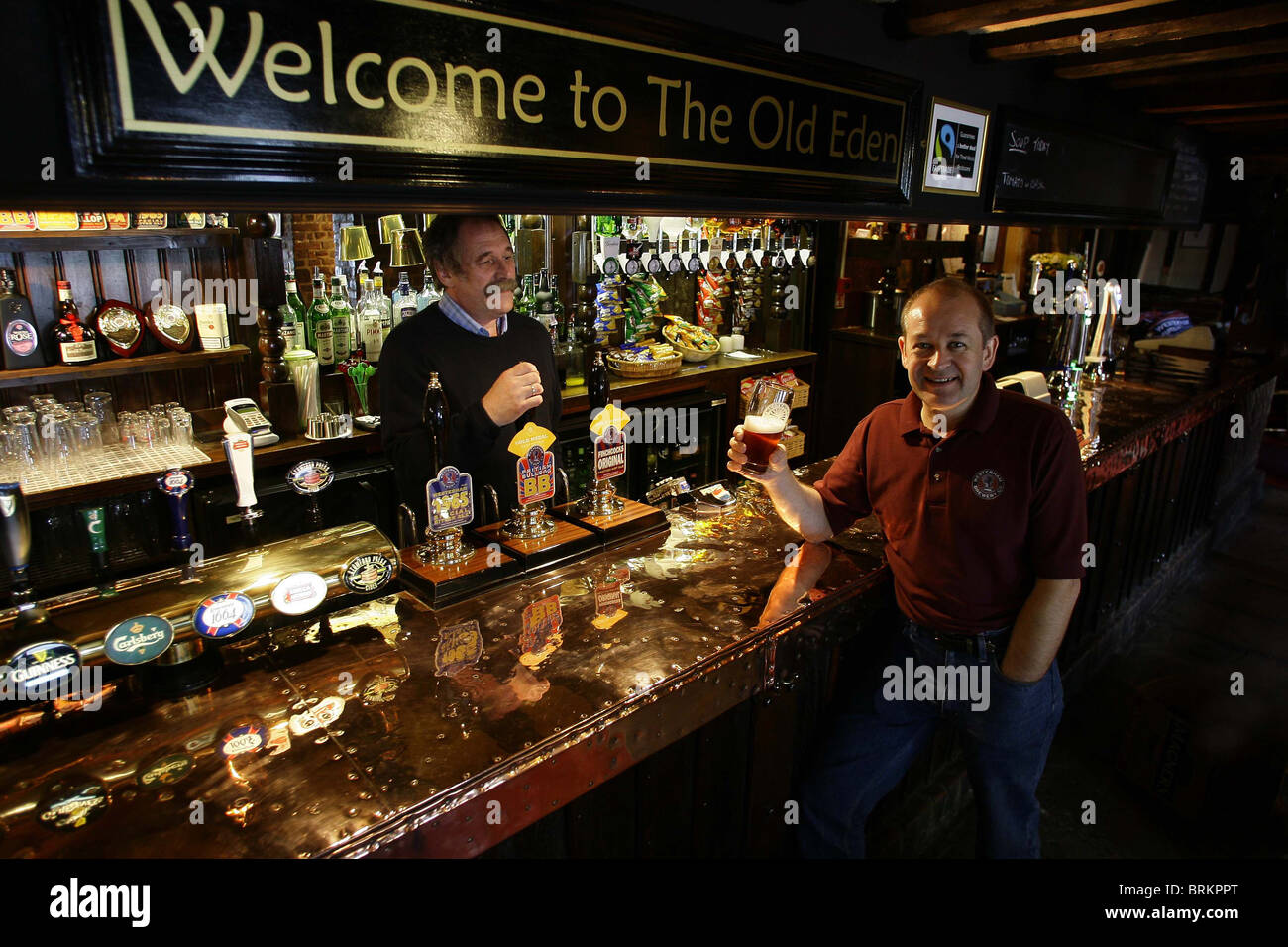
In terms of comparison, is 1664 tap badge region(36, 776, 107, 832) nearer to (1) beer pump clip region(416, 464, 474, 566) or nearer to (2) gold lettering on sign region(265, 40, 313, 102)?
(1) beer pump clip region(416, 464, 474, 566)

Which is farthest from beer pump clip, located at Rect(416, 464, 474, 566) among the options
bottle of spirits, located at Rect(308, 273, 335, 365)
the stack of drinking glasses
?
bottle of spirits, located at Rect(308, 273, 335, 365)

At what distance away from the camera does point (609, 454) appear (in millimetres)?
2340

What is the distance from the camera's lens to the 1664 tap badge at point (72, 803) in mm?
1191

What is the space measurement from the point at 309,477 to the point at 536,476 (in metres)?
0.57

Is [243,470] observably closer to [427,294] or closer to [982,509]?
[982,509]

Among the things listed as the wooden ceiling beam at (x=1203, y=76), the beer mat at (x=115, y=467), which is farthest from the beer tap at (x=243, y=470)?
the wooden ceiling beam at (x=1203, y=76)

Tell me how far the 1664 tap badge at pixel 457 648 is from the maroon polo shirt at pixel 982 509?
1175 millimetres

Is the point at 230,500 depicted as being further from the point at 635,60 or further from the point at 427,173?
the point at 635,60

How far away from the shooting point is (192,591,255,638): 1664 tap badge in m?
1.50

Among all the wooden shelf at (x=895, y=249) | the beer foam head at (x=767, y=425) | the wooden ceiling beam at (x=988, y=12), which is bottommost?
the beer foam head at (x=767, y=425)

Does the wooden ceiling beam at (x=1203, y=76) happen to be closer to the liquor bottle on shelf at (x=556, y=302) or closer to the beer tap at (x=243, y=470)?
the liquor bottle on shelf at (x=556, y=302)

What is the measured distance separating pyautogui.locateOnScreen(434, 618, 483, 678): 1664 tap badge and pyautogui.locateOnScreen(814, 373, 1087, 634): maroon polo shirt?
118 cm
